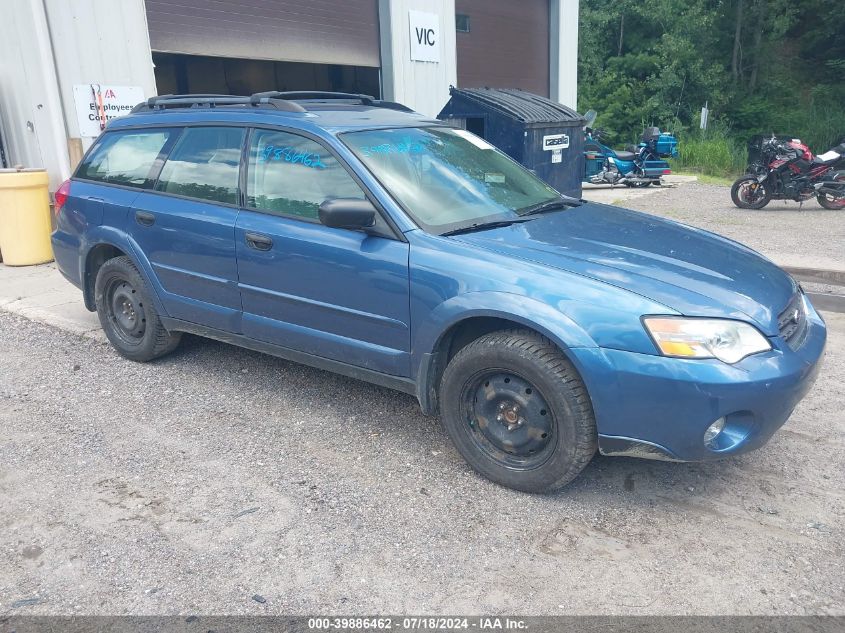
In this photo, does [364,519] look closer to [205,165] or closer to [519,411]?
[519,411]

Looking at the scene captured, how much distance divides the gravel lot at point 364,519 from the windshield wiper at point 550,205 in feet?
4.34

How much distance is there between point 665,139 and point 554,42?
11.0 ft

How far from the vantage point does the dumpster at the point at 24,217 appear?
792 cm

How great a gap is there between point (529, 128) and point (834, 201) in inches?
224

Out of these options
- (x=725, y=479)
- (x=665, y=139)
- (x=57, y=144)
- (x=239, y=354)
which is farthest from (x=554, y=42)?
(x=725, y=479)

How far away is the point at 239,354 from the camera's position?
5324 mm

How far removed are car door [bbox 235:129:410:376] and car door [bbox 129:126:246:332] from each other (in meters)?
0.13

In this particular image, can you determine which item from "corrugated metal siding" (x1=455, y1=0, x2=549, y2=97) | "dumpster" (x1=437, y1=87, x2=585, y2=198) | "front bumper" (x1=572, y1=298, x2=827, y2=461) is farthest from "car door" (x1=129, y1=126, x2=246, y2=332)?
"corrugated metal siding" (x1=455, y1=0, x2=549, y2=97)

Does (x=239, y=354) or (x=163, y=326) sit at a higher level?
(x=163, y=326)

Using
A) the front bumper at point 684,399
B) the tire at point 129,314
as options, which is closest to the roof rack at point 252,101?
the tire at point 129,314

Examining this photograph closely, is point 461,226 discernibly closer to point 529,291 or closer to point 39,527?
point 529,291

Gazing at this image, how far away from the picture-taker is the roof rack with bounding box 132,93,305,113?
4.29 meters

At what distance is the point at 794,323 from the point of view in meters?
3.40

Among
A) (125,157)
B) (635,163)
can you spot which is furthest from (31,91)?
(635,163)
